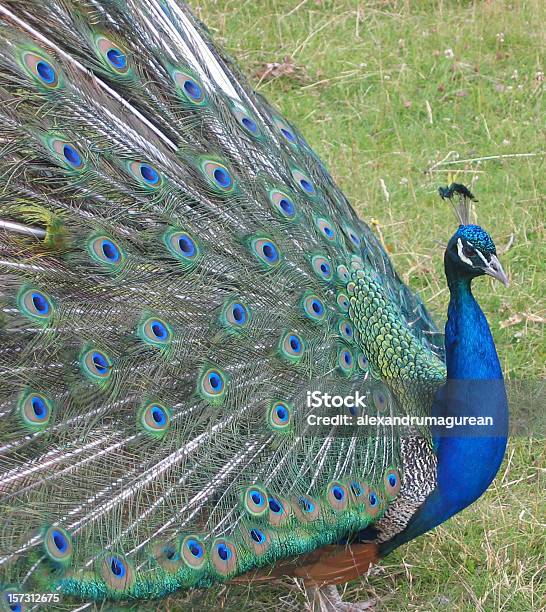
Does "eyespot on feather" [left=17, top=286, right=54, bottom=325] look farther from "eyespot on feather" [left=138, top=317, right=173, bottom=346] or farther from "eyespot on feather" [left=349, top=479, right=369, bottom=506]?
"eyespot on feather" [left=349, top=479, right=369, bottom=506]

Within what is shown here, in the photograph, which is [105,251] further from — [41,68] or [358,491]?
[358,491]

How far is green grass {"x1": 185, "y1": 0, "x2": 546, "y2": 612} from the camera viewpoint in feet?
10.0

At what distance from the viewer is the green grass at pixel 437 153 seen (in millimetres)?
3059

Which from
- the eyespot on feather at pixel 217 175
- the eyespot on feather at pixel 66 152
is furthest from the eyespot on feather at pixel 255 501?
the eyespot on feather at pixel 66 152

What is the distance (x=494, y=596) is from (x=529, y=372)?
1.07 m

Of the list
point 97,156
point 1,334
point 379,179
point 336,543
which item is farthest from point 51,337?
point 379,179

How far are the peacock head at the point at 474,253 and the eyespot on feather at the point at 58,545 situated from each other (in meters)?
1.19

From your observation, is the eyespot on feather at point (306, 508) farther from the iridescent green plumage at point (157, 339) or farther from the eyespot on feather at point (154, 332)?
the eyespot on feather at point (154, 332)

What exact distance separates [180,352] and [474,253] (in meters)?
0.80

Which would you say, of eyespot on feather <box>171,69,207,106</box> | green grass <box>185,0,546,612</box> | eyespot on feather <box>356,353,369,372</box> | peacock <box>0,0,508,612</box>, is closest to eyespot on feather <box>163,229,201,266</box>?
peacock <box>0,0,508,612</box>

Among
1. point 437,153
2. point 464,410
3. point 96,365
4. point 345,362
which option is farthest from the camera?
point 437,153

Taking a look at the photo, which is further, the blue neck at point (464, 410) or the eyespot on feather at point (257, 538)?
the blue neck at point (464, 410)

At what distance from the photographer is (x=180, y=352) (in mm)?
2434

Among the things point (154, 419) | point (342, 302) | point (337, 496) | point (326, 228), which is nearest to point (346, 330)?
point (342, 302)
